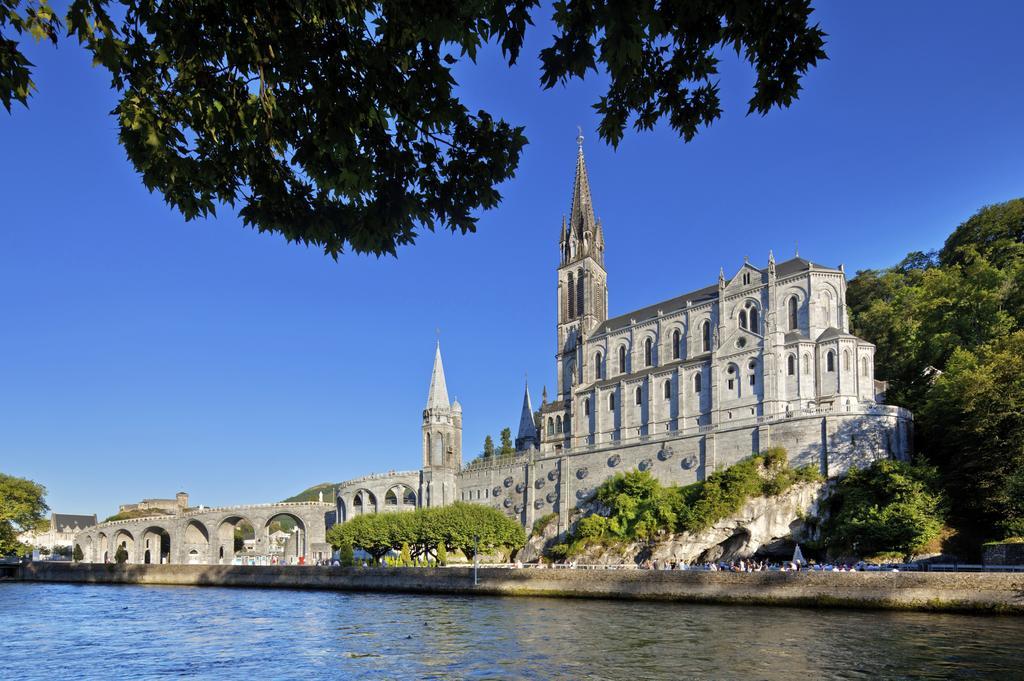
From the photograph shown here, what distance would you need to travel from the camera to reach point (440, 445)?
77812mm

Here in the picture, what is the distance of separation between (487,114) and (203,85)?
222 cm

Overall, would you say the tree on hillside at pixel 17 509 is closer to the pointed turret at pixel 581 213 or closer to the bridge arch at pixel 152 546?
the bridge arch at pixel 152 546

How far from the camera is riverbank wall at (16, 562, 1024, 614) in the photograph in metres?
30.0

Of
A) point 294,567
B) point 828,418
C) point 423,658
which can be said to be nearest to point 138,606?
point 294,567

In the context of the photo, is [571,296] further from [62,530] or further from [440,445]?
[62,530]

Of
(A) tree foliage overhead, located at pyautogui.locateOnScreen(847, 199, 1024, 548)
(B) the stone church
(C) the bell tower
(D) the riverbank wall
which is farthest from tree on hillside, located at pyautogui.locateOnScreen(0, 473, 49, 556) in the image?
(A) tree foliage overhead, located at pyautogui.locateOnScreen(847, 199, 1024, 548)

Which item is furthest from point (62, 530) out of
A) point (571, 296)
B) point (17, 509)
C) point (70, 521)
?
point (571, 296)

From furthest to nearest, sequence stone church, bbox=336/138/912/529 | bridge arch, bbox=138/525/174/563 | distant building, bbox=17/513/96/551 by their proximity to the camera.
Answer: distant building, bbox=17/513/96/551 → bridge arch, bbox=138/525/174/563 → stone church, bbox=336/138/912/529

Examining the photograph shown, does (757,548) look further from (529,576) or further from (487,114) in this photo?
(487,114)

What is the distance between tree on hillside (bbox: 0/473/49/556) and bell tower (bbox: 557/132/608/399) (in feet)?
158

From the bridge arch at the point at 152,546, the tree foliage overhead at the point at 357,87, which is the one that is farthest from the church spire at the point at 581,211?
the tree foliage overhead at the point at 357,87

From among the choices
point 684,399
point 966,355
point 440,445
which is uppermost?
point 966,355

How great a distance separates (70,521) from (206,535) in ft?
219

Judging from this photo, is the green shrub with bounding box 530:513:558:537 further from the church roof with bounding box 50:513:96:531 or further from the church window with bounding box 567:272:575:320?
the church roof with bounding box 50:513:96:531
